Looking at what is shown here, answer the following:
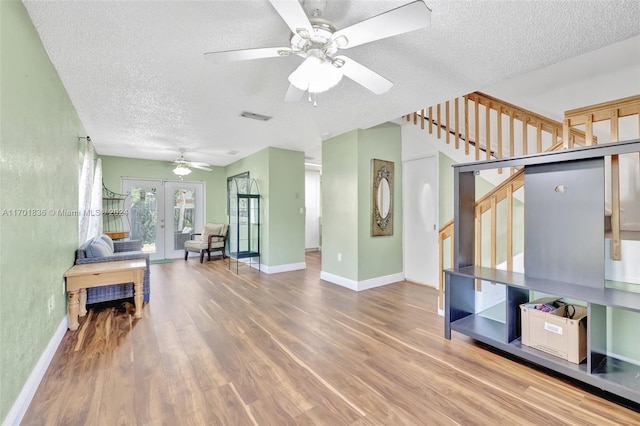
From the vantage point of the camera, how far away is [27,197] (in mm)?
1860

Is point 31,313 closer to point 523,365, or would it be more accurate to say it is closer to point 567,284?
point 523,365

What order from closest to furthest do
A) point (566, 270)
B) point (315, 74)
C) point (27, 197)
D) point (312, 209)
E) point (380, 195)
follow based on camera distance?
point (315, 74) → point (27, 197) → point (566, 270) → point (380, 195) → point (312, 209)

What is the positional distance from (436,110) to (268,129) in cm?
254

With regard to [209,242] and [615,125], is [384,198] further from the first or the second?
[209,242]

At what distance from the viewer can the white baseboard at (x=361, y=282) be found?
166 inches

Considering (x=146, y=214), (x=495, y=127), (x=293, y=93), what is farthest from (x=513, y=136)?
(x=146, y=214)

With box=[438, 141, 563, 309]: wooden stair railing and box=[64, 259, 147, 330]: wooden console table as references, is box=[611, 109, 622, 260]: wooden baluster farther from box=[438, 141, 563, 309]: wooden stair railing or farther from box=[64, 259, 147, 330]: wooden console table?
box=[64, 259, 147, 330]: wooden console table

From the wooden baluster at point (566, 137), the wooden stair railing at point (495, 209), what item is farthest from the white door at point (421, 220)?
the wooden baluster at point (566, 137)

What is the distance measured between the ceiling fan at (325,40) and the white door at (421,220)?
2.74m

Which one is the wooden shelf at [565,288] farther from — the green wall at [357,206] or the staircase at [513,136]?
the green wall at [357,206]

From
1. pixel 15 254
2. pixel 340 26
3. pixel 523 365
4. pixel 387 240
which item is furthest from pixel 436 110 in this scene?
pixel 15 254

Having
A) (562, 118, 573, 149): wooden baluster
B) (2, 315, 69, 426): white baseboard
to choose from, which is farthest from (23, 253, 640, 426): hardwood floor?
(562, 118, 573, 149): wooden baluster

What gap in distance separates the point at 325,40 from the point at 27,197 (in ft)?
7.18

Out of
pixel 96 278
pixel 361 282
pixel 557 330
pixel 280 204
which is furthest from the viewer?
pixel 280 204
